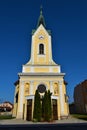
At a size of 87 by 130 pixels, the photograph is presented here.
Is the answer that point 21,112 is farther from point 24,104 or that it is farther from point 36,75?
point 36,75

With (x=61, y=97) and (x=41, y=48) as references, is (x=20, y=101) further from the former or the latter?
(x=41, y=48)

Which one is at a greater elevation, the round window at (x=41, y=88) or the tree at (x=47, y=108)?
the round window at (x=41, y=88)

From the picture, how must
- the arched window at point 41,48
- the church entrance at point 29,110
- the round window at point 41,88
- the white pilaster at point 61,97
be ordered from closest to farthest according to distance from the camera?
the church entrance at point 29,110 → the white pilaster at point 61,97 → the round window at point 41,88 → the arched window at point 41,48

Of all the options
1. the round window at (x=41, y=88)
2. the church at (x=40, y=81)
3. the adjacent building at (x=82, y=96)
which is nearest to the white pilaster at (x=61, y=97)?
the church at (x=40, y=81)

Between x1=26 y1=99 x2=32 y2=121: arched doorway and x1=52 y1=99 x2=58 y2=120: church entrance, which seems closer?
x1=26 y1=99 x2=32 y2=121: arched doorway

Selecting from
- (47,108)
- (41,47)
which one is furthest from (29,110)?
(41,47)

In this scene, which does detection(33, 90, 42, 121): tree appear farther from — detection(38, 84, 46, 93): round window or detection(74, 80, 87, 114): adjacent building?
detection(74, 80, 87, 114): adjacent building

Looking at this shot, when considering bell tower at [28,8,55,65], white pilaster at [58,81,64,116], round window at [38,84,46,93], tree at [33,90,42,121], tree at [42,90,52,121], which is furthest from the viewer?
bell tower at [28,8,55,65]

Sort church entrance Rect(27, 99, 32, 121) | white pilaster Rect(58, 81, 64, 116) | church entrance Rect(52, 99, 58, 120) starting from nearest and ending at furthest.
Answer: church entrance Rect(27, 99, 32, 121)
church entrance Rect(52, 99, 58, 120)
white pilaster Rect(58, 81, 64, 116)

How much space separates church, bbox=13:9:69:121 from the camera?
91.4 feet

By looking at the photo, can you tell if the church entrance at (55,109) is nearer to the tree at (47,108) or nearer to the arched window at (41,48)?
the tree at (47,108)

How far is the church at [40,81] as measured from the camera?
27859 millimetres

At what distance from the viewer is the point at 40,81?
100ft

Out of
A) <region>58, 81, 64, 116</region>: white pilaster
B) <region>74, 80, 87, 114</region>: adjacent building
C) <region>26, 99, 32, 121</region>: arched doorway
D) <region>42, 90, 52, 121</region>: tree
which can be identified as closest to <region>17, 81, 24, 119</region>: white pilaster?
<region>26, 99, 32, 121</region>: arched doorway
